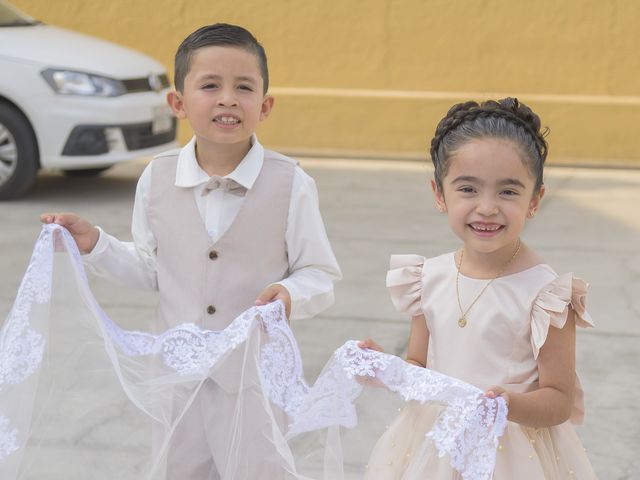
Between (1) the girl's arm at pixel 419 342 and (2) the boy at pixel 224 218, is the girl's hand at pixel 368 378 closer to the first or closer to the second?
(1) the girl's arm at pixel 419 342

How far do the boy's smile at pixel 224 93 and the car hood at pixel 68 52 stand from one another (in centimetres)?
529

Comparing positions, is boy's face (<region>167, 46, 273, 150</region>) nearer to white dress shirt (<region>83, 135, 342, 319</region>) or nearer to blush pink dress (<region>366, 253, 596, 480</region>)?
white dress shirt (<region>83, 135, 342, 319</region>)

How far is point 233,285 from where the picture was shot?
8.60 feet

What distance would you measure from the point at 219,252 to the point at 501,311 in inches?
27.0

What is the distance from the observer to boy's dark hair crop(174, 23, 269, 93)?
262cm

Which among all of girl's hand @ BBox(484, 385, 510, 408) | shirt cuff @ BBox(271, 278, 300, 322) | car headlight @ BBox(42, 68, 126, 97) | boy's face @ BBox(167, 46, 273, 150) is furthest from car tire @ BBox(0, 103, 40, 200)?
girl's hand @ BBox(484, 385, 510, 408)

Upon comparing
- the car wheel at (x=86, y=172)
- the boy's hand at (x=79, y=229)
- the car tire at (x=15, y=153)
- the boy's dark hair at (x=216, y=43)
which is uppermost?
the boy's dark hair at (x=216, y=43)

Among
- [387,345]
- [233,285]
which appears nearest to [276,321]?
[233,285]

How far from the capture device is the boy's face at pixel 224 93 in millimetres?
2588

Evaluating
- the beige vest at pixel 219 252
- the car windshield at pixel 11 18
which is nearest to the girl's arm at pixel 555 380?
the beige vest at pixel 219 252

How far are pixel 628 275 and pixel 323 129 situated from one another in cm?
472

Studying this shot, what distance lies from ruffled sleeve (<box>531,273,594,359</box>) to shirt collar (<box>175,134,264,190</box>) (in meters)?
0.75

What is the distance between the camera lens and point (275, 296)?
8.41 feet

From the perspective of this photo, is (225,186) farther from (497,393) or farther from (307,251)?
(497,393)
